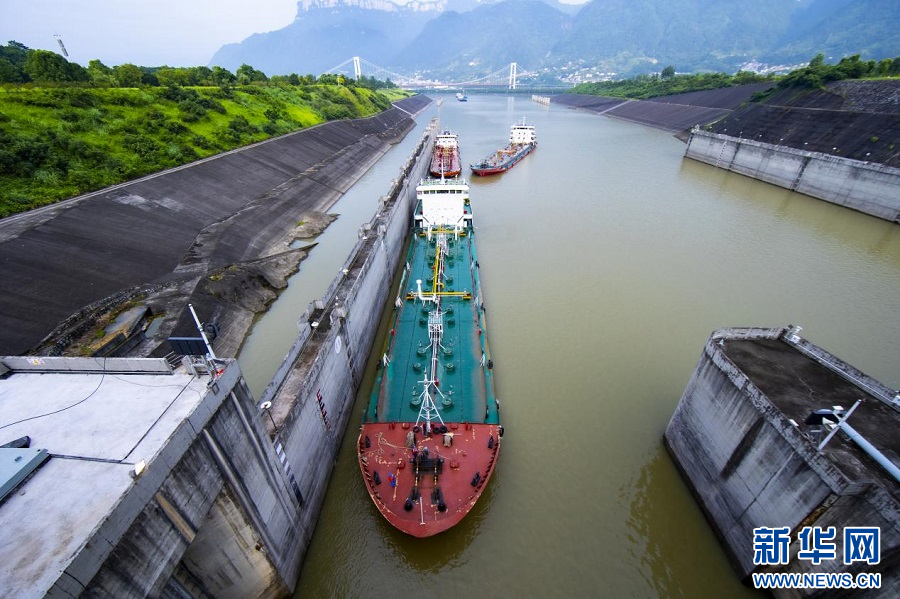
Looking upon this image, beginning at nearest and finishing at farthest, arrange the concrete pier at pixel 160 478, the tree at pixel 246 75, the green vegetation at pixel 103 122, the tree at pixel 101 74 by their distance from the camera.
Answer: the concrete pier at pixel 160 478 → the green vegetation at pixel 103 122 → the tree at pixel 101 74 → the tree at pixel 246 75

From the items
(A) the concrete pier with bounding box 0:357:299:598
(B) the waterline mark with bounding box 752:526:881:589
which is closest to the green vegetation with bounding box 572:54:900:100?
(B) the waterline mark with bounding box 752:526:881:589

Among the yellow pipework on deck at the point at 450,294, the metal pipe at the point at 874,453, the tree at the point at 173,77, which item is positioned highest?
the tree at the point at 173,77

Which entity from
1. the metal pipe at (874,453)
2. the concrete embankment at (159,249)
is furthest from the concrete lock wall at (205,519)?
the metal pipe at (874,453)

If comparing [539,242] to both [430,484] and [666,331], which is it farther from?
[430,484]

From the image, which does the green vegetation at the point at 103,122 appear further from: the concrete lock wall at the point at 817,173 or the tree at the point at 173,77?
the concrete lock wall at the point at 817,173

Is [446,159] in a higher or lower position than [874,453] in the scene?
lower

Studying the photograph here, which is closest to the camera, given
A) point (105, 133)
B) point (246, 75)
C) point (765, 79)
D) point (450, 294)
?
point (450, 294)

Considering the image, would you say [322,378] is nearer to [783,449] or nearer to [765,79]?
[783,449]

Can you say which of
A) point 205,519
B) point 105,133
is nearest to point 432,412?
point 205,519

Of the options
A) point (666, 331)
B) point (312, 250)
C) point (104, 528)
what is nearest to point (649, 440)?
point (666, 331)
